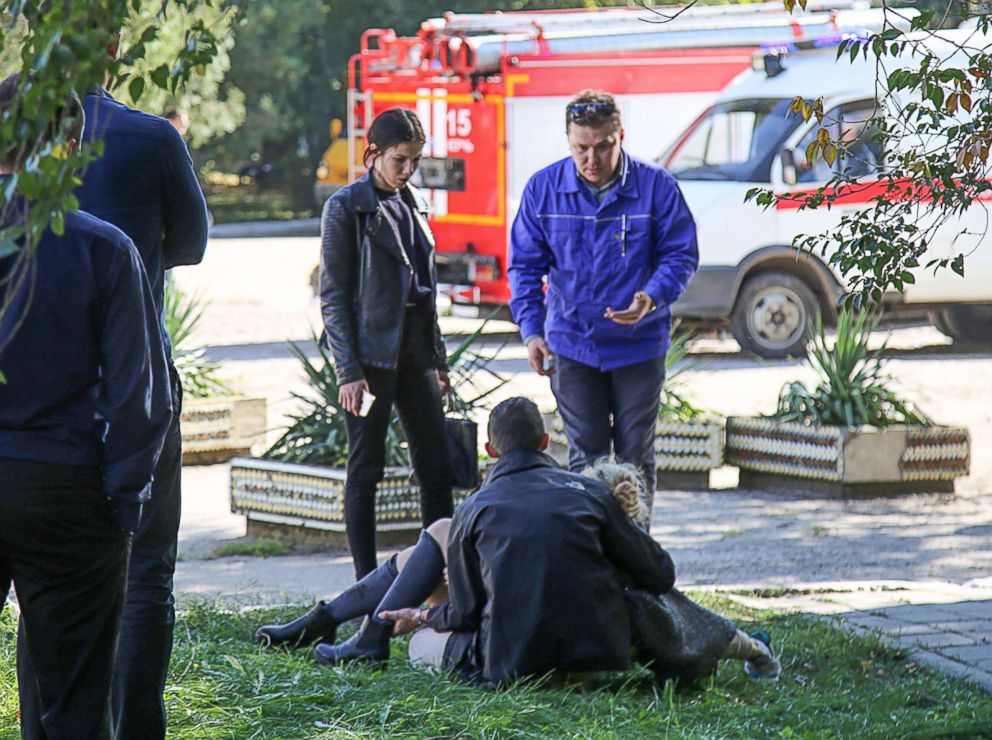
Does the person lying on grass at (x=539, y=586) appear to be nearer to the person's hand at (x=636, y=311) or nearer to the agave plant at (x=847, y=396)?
the person's hand at (x=636, y=311)

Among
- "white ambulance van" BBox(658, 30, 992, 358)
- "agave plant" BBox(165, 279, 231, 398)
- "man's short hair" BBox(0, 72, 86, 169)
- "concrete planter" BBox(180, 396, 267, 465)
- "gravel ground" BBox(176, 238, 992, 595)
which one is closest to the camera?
"man's short hair" BBox(0, 72, 86, 169)

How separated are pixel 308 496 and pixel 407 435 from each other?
1634mm

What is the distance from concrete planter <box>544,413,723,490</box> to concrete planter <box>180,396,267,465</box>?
1.90 m

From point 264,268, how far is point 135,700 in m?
19.0

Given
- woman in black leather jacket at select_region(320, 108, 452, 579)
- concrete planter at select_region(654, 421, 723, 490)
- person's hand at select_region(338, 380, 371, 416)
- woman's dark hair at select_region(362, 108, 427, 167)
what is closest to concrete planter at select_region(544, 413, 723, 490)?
concrete planter at select_region(654, 421, 723, 490)

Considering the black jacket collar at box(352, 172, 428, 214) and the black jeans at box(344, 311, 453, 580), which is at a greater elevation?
the black jacket collar at box(352, 172, 428, 214)

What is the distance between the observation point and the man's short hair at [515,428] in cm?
492

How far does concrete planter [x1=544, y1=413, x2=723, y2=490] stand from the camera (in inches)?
354

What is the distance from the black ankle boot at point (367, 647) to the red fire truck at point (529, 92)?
32.3 feet

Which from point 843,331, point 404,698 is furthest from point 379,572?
point 843,331

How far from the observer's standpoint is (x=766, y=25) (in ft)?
50.5

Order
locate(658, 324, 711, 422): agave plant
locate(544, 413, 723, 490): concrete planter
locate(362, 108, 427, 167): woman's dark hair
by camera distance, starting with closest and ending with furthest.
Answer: locate(362, 108, 427, 167): woman's dark hair → locate(544, 413, 723, 490): concrete planter → locate(658, 324, 711, 422): agave plant

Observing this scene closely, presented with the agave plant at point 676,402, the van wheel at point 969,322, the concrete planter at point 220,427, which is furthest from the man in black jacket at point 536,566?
the van wheel at point 969,322

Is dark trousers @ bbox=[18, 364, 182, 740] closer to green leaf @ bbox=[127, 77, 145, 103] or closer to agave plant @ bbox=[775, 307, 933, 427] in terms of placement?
green leaf @ bbox=[127, 77, 145, 103]
